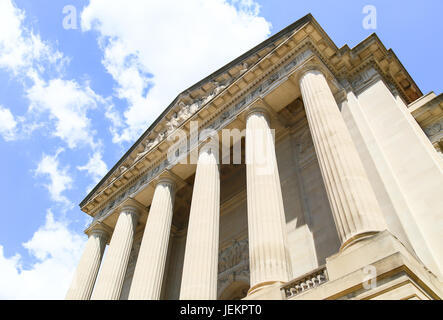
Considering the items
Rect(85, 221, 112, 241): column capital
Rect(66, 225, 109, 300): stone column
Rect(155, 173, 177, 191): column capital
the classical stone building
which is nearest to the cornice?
the classical stone building

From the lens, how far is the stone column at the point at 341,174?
43.3 feet

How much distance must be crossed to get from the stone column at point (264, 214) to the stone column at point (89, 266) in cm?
1610

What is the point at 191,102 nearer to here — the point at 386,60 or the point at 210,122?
the point at 210,122

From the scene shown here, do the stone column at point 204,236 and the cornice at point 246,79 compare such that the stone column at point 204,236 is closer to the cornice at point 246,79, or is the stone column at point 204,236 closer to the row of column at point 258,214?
the row of column at point 258,214

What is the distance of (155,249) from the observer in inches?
899

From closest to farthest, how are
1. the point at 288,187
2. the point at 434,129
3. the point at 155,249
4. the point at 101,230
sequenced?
1. the point at 434,129
2. the point at 155,249
3. the point at 288,187
4. the point at 101,230

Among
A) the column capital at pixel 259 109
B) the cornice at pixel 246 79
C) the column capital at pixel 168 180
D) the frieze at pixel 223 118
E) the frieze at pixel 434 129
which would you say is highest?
the cornice at pixel 246 79

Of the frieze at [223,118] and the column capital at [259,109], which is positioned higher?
the frieze at [223,118]

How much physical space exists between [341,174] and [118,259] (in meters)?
16.9

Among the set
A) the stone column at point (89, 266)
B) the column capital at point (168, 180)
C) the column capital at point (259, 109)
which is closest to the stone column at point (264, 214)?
the column capital at point (259, 109)

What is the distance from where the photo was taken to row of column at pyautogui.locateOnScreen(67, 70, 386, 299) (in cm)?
1428

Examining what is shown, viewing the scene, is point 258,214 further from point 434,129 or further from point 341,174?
point 434,129

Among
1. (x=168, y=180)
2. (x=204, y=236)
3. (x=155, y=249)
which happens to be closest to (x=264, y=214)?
(x=204, y=236)
